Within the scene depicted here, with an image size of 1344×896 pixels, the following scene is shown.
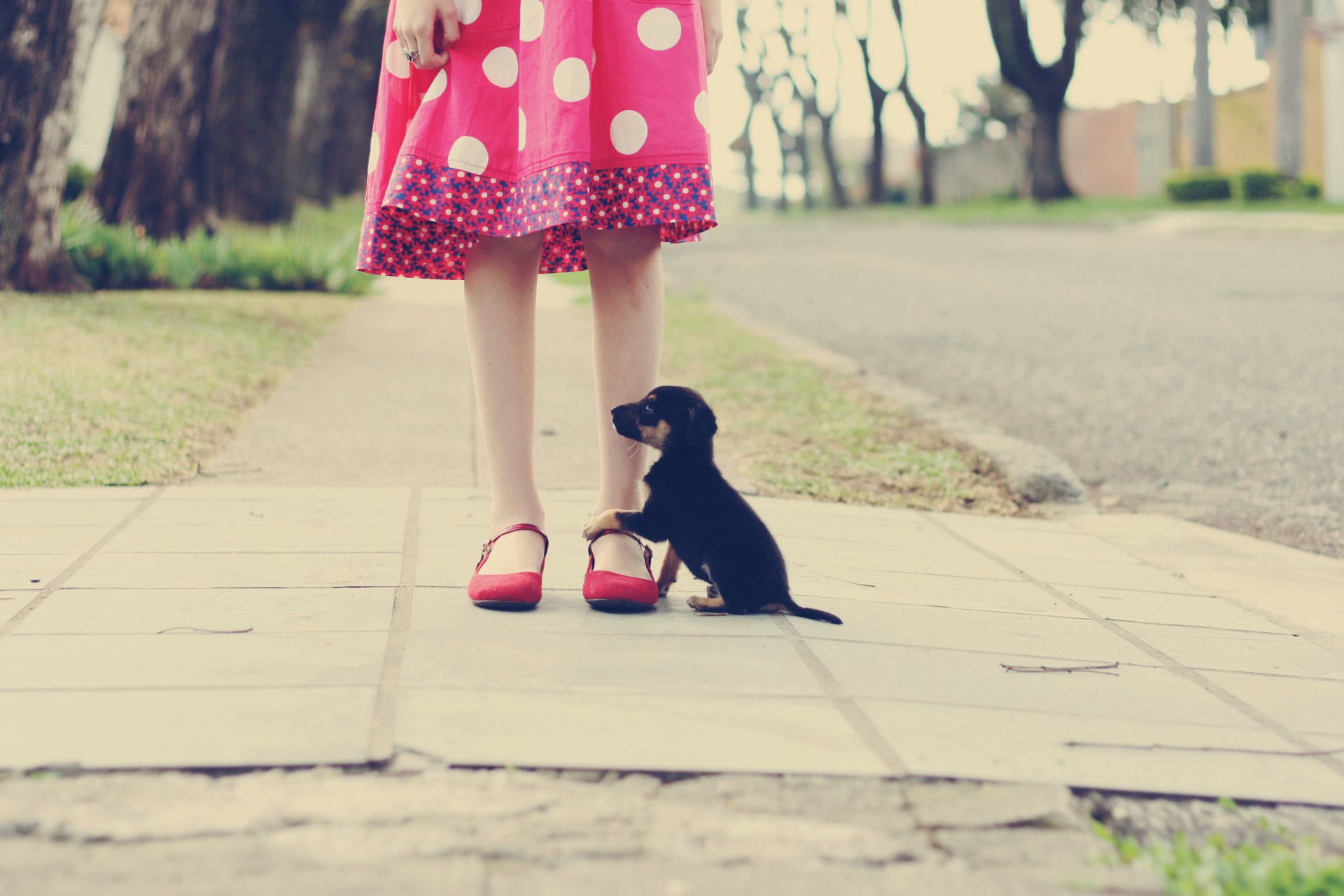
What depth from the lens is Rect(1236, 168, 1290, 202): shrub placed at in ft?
69.8

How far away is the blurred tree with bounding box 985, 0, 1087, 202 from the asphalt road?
42.9ft

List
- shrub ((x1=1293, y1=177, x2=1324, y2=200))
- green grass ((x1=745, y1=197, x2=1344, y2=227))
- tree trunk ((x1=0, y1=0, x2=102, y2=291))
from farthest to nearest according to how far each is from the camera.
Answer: shrub ((x1=1293, y1=177, x2=1324, y2=200)) → green grass ((x1=745, y1=197, x2=1344, y2=227)) → tree trunk ((x1=0, y1=0, x2=102, y2=291))

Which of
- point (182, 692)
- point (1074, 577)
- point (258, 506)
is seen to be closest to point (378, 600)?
point (182, 692)

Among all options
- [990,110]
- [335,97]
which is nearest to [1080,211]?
[335,97]

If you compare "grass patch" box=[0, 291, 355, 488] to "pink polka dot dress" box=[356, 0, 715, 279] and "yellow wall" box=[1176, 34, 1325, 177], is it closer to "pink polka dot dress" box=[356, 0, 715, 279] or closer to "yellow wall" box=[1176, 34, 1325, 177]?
"pink polka dot dress" box=[356, 0, 715, 279]

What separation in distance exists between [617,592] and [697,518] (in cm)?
22

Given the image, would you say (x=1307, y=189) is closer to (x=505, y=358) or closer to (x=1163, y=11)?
(x=1163, y=11)

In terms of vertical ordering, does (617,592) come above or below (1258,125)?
below

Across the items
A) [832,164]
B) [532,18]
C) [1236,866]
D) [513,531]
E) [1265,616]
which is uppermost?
[832,164]

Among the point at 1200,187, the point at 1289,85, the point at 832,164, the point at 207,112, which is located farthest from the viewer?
the point at 832,164

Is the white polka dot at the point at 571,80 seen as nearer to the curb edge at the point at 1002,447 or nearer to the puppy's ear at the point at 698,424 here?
the puppy's ear at the point at 698,424

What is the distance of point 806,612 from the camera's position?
241cm

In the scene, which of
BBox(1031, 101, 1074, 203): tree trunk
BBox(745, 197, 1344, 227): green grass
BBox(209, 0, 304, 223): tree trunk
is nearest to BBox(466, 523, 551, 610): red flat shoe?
BBox(209, 0, 304, 223): tree trunk

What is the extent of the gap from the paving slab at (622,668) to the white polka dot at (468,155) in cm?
81
